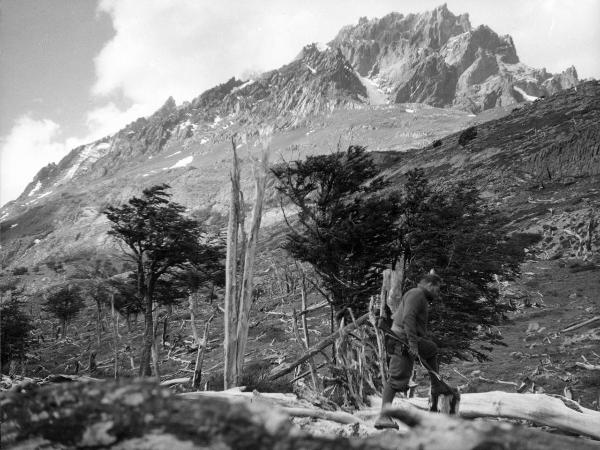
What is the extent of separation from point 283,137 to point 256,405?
609ft

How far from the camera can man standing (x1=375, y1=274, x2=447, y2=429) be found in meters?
4.11

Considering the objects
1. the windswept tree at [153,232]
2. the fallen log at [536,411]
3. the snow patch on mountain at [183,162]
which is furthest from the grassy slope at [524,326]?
the snow patch on mountain at [183,162]

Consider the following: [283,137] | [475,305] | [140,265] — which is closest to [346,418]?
[475,305]

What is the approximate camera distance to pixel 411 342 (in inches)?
162

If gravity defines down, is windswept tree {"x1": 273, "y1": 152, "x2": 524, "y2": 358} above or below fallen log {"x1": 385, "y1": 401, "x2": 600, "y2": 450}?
above

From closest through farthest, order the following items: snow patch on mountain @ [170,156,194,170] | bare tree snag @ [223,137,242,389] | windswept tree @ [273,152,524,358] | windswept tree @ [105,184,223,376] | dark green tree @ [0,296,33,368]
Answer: bare tree snag @ [223,137,242,389], windswept tree @ [273,152,524,358], windswept tree @ [105,184,223,376], dark green tree @ [0,296,33,368], snow patch on mountain @ [170,156,194,170]

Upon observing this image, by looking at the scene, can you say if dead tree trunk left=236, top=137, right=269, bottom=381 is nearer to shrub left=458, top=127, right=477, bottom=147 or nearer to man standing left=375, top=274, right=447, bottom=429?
man standing left=375, top=274, right=447, bottom=429

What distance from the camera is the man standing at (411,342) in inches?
162

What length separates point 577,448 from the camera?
1528mm

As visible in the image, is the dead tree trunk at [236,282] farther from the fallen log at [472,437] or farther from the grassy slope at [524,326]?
the grassy slope at [524,326]

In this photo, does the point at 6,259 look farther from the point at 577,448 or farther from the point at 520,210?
the point at 577,448

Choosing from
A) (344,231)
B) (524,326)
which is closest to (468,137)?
(524,326)

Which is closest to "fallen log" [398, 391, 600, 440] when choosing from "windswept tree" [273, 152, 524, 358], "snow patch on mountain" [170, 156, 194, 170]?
"windswept tree" [273, 152, 524, 358]

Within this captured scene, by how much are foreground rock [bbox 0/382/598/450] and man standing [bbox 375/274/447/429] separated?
2.65 m
